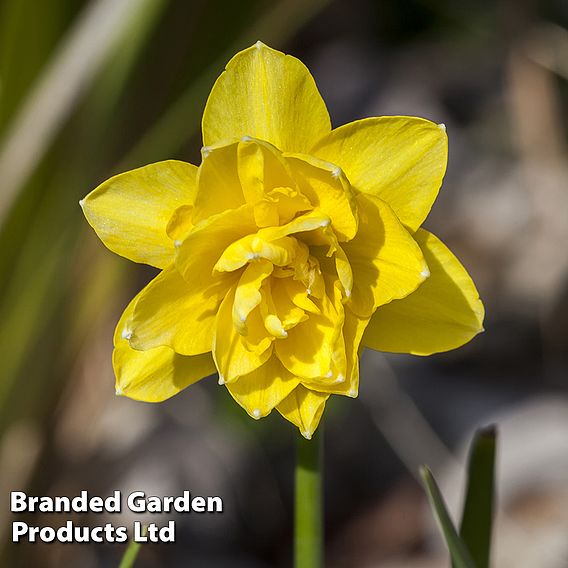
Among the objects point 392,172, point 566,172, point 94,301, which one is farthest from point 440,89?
point 392,172

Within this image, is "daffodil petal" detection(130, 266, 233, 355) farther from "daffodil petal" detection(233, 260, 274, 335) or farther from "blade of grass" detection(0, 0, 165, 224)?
"blade of grass" detection(0, 0, 165, 224)

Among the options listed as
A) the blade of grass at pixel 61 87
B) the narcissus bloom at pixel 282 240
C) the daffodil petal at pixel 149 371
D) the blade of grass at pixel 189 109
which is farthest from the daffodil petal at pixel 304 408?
the blade of grass at pixel 189 109

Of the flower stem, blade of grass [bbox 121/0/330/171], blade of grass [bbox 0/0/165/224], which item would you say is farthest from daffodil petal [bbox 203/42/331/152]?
blade of grass [bbox 121/0/330/171]

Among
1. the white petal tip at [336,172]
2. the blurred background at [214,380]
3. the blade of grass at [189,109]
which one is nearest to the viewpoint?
the white petal tip at [336,172]

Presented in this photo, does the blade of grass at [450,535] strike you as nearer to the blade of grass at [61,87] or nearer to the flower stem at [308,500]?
the flower stem at [308,500]

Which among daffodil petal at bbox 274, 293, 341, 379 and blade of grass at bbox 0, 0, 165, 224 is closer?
daffodil petal at bbox 274, 293, 341, 379

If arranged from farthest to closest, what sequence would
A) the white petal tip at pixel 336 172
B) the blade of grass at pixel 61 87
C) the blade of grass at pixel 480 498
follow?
the blade of grass at pixel 61 87 < the blade of grass at pixel 480 498 < the white petal tip at pixel 336 172
